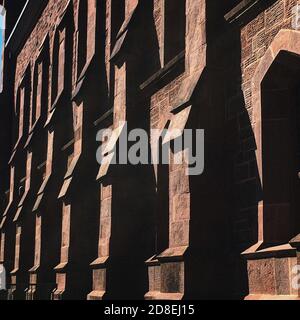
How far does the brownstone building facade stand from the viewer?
7934 mm

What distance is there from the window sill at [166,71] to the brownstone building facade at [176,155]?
0.10 feet

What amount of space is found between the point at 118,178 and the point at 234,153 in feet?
11.2

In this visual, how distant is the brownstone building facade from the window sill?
0.03 m

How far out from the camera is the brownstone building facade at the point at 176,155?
26.0 ft

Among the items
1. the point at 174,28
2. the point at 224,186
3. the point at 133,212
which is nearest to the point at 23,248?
the point at 133,212

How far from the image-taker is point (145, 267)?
36.7 feet

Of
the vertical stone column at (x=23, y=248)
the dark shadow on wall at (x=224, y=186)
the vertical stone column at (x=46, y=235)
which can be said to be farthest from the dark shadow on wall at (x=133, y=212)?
the vertical stone column at (x=23, y=248)

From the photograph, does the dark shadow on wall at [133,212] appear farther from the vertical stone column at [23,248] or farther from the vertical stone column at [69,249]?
the vertical stone column at [23,248]

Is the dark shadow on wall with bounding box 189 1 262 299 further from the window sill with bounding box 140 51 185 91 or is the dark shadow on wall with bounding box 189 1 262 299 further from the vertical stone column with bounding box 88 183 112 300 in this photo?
the vertical stone column with bounding box 88 183 112 300

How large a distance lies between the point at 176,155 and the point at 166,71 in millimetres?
2289

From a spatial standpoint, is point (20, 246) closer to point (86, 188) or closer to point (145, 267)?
point (86, 188)

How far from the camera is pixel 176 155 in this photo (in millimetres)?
8984

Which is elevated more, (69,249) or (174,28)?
(174,28)

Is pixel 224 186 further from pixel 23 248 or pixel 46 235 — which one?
pixel 23 248
